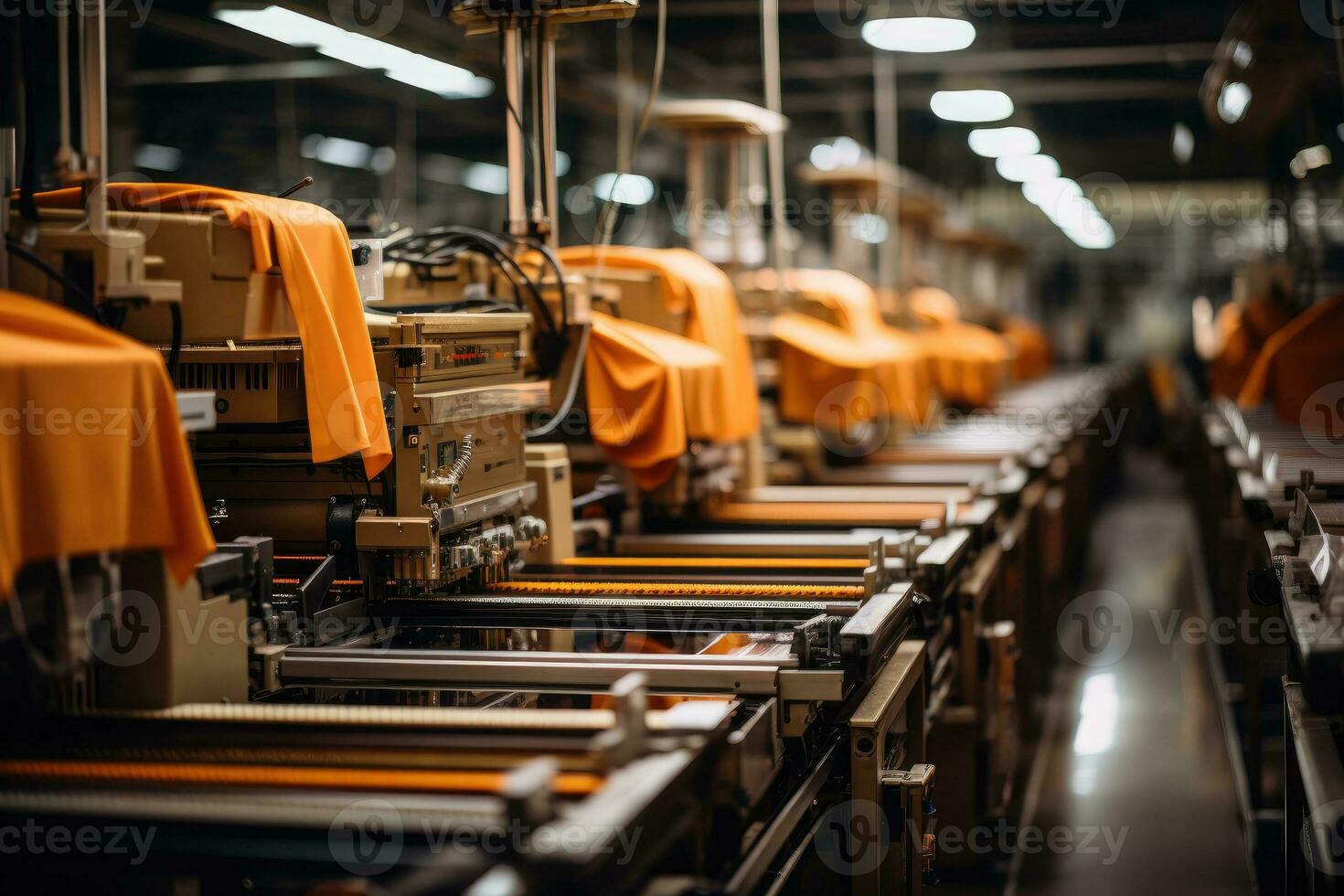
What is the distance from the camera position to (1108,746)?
5660 millimetres

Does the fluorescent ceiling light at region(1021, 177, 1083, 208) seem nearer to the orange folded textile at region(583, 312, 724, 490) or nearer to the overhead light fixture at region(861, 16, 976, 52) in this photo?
the overhead light fixture at region(861, 16, 976, 52)

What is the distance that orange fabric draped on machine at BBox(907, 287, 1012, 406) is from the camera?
9.99 meters

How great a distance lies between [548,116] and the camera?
12.0 feet

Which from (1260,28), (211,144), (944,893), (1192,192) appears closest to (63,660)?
(944,893)

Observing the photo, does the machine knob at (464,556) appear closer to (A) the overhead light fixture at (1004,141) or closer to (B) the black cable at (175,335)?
(B) the black cable at (175,335)

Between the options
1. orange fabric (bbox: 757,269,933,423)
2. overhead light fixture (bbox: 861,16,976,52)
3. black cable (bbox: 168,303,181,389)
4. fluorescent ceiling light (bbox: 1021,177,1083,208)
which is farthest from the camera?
fluorescent ceiling light (bbox: 1021,177,1083,208)

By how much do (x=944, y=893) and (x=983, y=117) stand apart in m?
6.67

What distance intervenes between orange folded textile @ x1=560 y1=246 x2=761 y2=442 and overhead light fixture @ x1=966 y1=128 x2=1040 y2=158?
7.33 metres

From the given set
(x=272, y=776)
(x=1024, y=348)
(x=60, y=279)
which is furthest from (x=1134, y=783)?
(x=1024, y=348)

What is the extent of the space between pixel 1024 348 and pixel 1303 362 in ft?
39.4

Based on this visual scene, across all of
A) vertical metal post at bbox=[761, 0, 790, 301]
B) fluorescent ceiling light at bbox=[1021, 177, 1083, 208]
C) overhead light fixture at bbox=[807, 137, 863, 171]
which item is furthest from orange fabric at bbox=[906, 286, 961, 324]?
fluorescent ceiling light at bbox=[1021, 177, 1083, 208]

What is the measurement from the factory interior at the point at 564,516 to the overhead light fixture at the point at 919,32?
3 centimetres

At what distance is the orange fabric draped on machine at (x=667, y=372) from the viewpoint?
3.88 meters

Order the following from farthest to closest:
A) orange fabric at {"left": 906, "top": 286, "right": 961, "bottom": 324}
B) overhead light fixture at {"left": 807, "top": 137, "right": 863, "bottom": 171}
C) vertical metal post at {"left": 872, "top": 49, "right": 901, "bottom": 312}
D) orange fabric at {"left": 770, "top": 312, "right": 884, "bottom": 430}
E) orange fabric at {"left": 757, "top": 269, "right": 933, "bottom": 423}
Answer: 1. overhead light fixture at {"left": 807, "top": 137, "right": 863, "bottom": 171}
2. orange fabric at {"left": 906, "top": 286, "right": 961, "bottom": 324}
3. vertical metal post at {"left": 872, "top": 49, "right": 901, "bottom": 312}
4. orange fabric at {"left": 757, "top": 269, "right": 933, "bottom": 423}
5. orange fabric at {"left": 770, "top": 312, "right": 884, "bottom": 430}
